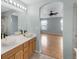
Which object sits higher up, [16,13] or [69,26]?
[16,13]

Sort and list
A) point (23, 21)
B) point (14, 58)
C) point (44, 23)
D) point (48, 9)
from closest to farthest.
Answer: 1. point (14, 58)
2. point (23, 21)
3. point (48, 9)
4. point (44, 23)

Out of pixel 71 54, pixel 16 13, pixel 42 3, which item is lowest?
pixel 71 54

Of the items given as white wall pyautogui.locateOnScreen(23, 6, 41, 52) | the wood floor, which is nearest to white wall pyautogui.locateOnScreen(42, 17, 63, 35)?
the wood floor

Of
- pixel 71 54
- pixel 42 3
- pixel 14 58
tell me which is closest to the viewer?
pixel 14 58

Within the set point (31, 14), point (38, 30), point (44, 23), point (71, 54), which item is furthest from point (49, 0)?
point (44, 23)

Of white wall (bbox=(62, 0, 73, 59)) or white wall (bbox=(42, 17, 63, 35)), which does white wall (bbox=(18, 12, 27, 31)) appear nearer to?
white wall (bbox=(62, 0, 73, 59))

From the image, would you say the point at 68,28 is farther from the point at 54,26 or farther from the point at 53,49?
the point at 54,26

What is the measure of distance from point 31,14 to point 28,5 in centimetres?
50

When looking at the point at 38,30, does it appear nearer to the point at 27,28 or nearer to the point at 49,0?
the point at 27,28

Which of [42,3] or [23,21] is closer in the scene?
[42,3]

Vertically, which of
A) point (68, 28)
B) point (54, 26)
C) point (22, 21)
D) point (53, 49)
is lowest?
point (53, 49)

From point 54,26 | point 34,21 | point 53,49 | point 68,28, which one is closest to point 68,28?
point 68,28

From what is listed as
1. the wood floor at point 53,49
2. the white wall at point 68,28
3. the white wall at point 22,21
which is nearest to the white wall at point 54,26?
the wood floor at point 53,49

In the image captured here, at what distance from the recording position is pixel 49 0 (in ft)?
12.2
